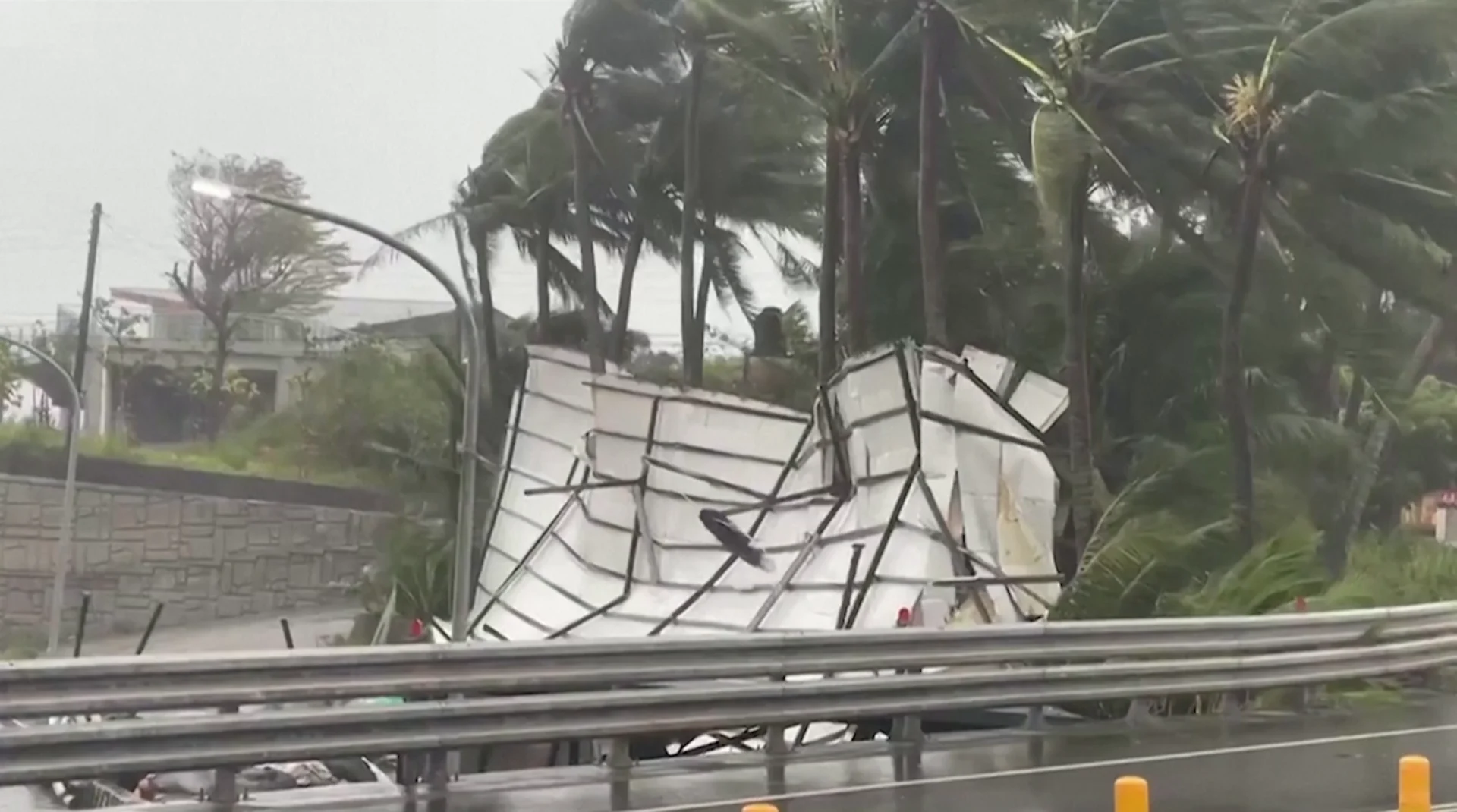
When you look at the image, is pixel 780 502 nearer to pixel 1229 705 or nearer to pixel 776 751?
pixel 1229 705

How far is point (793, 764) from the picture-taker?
9.30 m

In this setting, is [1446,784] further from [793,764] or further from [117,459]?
[117,459]

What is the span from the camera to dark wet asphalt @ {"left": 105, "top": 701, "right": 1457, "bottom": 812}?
26.4 feet

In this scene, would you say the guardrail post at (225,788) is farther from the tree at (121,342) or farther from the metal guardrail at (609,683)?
the tree at (121,342)

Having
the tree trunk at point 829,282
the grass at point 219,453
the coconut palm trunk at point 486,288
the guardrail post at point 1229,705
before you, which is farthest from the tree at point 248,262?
the guardrail post at point 1229,705

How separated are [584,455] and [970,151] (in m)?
9.18

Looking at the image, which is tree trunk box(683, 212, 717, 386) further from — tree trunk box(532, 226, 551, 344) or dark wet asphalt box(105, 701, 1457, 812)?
dark wet asphalt box(105, 701, 1457, 812)

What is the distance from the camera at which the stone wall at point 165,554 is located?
46656 millimetres

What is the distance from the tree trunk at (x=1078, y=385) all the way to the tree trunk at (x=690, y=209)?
1220cm

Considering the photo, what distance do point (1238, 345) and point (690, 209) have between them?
1413cm

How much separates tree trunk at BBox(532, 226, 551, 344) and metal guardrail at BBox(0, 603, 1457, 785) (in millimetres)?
26872

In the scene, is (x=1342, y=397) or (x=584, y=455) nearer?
(x=584, y=455)

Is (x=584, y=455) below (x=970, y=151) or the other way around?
below

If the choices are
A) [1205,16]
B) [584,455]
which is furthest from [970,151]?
[584,455]
